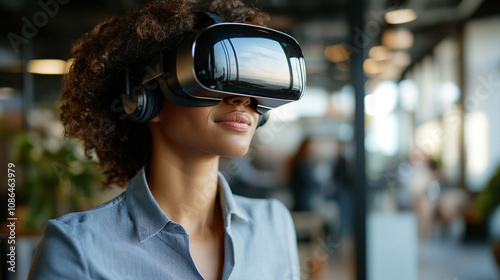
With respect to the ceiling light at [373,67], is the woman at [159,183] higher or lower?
lower

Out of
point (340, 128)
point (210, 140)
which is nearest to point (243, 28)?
point (210, 140)

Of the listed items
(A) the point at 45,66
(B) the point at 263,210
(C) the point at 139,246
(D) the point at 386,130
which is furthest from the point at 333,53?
(C) the point at 139,246

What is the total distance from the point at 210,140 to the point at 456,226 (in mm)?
3288

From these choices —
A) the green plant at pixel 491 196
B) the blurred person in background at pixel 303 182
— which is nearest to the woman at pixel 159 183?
the green plant at pixel 491 196

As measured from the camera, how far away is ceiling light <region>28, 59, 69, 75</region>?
3691mm

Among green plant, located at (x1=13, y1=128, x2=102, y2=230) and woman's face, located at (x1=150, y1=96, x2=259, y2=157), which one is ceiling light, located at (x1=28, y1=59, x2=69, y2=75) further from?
woman's face, located at (x1=150, y1=96, x2=259, y2=157)

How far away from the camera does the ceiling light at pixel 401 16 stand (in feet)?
11.4

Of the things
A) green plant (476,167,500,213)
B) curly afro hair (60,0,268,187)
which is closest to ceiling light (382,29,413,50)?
green plant (476,167,500,213)

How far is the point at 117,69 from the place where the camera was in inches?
41.0

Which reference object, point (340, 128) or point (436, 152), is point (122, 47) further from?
point (340, 128)

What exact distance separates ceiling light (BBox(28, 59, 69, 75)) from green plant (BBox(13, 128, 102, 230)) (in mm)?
934

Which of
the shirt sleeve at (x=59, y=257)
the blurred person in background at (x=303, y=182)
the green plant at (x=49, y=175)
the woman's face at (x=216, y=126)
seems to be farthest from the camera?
the blurred person in background at (x=303, y=182)

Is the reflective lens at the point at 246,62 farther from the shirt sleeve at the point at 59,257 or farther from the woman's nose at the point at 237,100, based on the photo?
the shirt sleeve at the point at 59,257

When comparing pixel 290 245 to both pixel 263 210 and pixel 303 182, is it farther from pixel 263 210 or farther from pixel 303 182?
pixel 303 182
